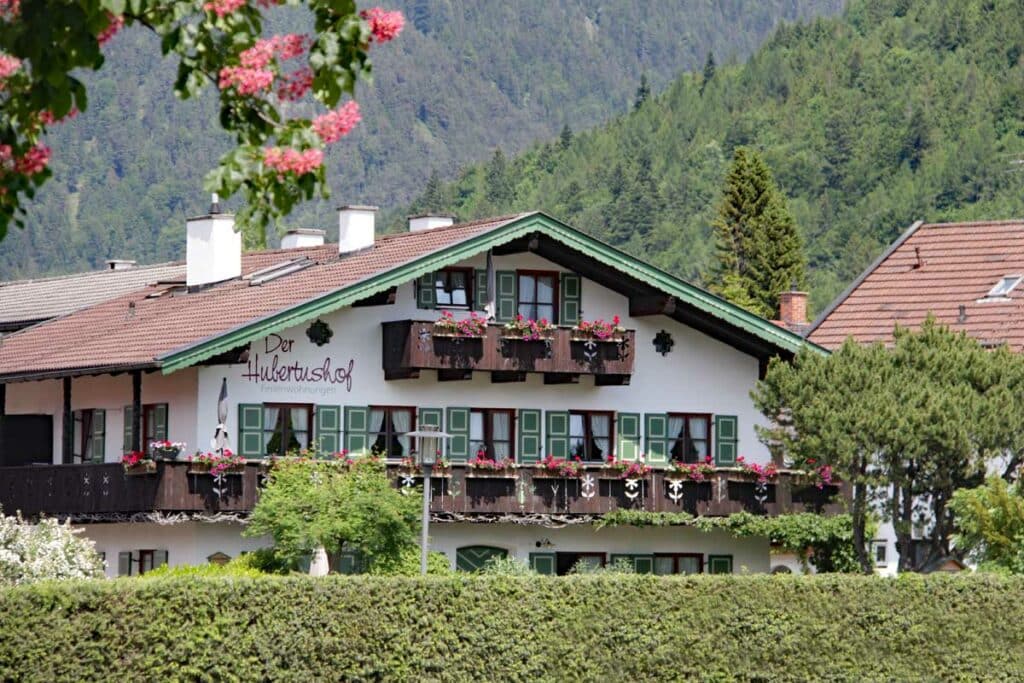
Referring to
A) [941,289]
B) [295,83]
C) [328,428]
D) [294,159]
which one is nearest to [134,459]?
[328,428]

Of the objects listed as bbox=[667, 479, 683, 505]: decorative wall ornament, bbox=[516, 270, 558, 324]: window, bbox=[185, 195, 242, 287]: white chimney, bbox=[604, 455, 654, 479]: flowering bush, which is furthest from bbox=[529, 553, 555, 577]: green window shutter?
bbox=[185, 195, 242, 287]: white chimney

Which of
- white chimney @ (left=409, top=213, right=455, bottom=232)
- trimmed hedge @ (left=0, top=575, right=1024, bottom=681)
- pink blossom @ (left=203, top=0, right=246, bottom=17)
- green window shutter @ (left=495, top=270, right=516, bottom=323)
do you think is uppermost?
white chimney @ (left=409, top=213, right=455, bottom=232)

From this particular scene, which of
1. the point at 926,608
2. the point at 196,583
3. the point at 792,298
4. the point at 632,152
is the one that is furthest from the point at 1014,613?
the point at 632,152

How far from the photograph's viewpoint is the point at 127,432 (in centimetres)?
4175

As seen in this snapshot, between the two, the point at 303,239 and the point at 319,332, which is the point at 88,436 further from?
the point at 303,239

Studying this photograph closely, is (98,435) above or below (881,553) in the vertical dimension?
above

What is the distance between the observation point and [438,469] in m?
40.2

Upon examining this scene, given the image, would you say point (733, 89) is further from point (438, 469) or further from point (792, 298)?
point (438, 469)

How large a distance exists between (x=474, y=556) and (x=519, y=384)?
3478mm

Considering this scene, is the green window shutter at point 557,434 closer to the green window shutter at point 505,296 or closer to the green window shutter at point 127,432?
the green window shutter at point 505,296

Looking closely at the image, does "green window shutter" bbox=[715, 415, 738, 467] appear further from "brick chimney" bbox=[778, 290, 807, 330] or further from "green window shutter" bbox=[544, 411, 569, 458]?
"brick chimney" bbox=[778, 290, 807, 330]

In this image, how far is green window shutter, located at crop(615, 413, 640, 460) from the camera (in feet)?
145

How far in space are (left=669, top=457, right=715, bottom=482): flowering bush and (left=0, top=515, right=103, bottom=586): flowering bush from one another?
11.7m

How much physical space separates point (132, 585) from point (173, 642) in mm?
792
